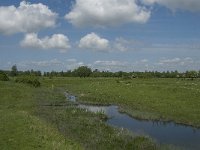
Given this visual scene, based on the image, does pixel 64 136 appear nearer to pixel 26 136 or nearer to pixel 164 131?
pixel 26 136

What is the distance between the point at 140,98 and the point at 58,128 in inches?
1187

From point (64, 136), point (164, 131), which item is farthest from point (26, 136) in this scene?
point (164, 131)

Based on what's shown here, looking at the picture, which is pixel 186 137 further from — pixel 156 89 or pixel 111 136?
pixel 156 89

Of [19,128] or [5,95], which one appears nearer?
[19,128]

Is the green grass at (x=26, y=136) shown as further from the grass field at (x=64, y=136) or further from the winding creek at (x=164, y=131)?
the winding creek at (x=164, y=131)

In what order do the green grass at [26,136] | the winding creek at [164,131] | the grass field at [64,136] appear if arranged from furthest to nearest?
the winding creek at [164,131] → the grass field at [64,136] → the green grass at [26,136]

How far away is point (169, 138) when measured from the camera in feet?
100

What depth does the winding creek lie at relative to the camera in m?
28.8

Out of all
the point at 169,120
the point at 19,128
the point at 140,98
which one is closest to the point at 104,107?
the point at 140,98

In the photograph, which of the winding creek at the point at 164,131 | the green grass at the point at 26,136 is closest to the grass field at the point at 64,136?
the green grass at the point at 26,136

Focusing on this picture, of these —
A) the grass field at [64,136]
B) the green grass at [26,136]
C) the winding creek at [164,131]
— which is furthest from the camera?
the winding creek at [164,131]

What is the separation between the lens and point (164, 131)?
111ft

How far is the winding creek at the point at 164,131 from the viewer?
2877 cm

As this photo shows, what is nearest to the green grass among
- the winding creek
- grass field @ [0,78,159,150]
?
grass field @ [0,78,159,150]
